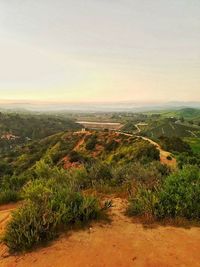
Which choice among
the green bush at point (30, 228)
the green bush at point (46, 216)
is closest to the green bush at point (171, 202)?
the green bush at point (46, 216)

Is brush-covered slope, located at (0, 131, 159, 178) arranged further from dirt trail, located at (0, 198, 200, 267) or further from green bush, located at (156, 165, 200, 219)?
dirt trail, located at (0, 198, 200, 267)

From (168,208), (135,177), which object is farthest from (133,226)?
(135,177)

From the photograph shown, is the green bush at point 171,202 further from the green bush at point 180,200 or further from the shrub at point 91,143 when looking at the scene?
the shrub at point 91,143

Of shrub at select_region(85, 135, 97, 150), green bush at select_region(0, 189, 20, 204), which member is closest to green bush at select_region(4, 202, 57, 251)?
green bush at select_region(0, 189, 20, 204)

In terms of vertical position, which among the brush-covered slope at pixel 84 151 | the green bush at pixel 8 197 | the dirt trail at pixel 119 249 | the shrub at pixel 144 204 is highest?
the shrub at pixel 144 204

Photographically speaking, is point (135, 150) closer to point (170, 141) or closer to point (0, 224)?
point (170, 141)

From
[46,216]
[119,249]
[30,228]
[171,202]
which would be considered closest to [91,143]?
[171,202]

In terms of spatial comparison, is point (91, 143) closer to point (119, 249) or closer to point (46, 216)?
point (46, 216)

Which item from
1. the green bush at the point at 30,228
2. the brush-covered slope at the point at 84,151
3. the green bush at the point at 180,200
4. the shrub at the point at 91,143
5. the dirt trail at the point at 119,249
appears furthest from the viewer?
the shrub at the point at 91,143
